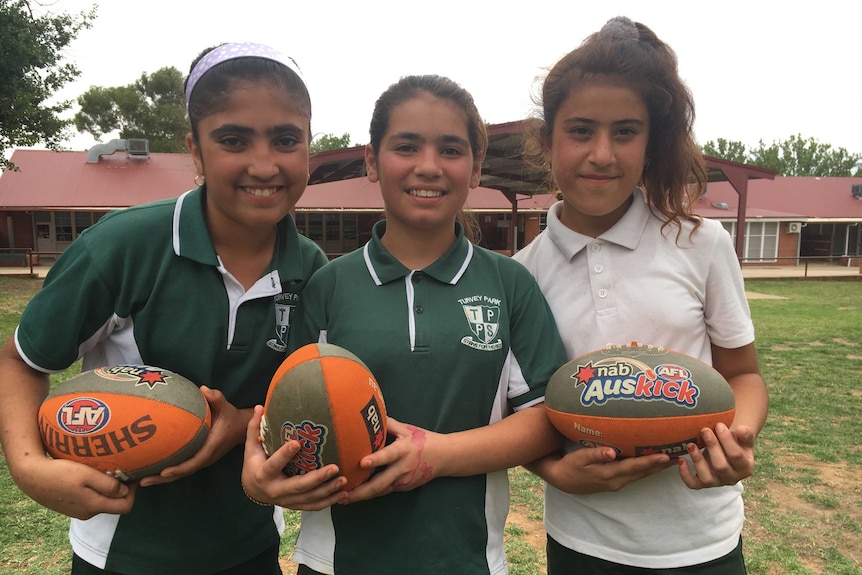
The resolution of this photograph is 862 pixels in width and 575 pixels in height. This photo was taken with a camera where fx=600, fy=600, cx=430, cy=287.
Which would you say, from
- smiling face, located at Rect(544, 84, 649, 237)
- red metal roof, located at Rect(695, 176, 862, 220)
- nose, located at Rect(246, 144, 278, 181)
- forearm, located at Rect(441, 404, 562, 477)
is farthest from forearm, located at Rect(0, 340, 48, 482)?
red metal roof, located at Rect(695, 176, 862, 220)

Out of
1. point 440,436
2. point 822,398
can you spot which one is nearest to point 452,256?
point 440,436

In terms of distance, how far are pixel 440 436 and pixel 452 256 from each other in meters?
0.58

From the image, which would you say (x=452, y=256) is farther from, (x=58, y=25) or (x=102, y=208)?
(x=102, y=208)

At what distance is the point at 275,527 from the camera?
7.04 feet

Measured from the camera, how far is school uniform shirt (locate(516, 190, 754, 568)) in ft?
6.04

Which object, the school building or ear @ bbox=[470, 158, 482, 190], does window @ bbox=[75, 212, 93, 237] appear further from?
ear @ bbox=[470, 158, 482, 190]

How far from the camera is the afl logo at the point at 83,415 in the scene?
5.67ft

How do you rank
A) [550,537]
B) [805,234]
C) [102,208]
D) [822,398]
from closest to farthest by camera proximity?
[550,537] < [822,398] < [102,208] < [805,234]

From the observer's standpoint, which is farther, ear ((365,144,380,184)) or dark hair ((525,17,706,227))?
ear ((365,144,380,184))

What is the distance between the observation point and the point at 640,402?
5.81 ft

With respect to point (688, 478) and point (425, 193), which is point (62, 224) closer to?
point (425, 193)

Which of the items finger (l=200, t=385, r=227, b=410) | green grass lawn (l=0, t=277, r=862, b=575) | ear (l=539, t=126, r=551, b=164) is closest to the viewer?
finger (l=200, t=385, r=227, b=410)

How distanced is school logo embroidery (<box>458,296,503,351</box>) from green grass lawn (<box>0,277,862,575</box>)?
212cm

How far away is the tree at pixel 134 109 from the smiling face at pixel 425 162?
39390 millimetres
